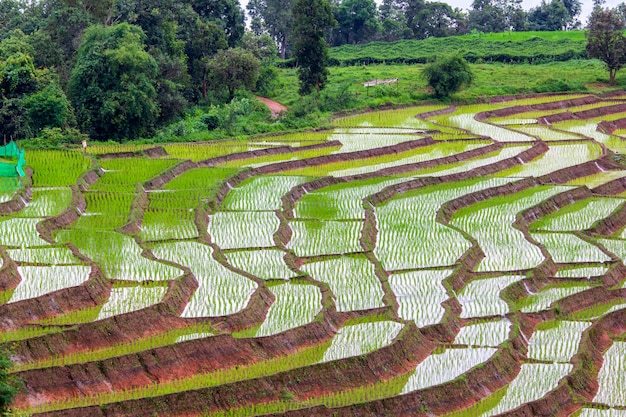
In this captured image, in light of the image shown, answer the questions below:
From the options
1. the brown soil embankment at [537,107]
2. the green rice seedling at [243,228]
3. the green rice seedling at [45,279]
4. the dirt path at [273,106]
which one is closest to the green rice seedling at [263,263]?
the green rice seedling at [243,228]

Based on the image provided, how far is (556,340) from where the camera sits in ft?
53.0

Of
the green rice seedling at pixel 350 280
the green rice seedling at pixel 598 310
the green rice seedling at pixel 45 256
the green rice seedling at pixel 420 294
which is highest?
the green rice seedling at pixel 45 256

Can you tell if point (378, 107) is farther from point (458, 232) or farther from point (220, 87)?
point (458, 232)

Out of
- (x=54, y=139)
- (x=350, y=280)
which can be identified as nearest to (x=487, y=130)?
(x=54, y=139)

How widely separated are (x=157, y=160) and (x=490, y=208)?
25.7ft

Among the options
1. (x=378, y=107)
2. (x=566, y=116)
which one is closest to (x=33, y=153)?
(x=378, y=107)

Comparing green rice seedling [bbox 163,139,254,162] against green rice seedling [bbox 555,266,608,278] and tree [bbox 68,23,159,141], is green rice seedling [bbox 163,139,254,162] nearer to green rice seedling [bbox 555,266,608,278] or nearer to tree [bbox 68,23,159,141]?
tree [bbox 68,23,159,141]

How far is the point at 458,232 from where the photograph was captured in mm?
21312

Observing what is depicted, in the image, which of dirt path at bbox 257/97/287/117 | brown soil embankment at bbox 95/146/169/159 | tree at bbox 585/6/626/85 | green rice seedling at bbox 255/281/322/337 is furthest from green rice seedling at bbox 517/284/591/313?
tree at bbox 585/6/626/85

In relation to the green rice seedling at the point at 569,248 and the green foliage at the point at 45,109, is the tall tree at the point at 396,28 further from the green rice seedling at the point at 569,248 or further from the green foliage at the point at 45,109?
the green rice seedling at the point at 569,248

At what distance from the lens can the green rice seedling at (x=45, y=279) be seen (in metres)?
15.8

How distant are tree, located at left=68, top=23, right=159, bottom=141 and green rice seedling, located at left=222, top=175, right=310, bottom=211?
20.6ft

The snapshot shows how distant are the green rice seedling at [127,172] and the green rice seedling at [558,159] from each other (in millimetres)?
8569

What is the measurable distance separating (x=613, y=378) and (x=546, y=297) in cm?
348
